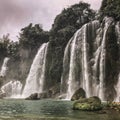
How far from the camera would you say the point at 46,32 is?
314 feet

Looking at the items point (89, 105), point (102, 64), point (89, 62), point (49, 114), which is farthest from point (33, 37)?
point (49, 114)

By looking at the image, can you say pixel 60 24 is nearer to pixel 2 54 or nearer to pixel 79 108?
pixel 2 54

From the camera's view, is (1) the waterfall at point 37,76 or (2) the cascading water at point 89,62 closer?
(2) the cascading water at point 89,62

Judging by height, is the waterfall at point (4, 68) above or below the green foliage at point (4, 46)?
below

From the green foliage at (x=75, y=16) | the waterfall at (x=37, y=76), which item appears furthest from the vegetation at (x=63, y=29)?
the waterfall at (x=37, y=76)

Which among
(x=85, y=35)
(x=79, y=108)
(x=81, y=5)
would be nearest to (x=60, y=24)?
(x=81, y=5)

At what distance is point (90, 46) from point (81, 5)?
93.4 feet

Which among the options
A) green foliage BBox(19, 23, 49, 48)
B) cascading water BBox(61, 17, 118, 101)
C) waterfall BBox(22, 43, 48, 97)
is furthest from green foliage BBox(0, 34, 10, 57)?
cascading water BBox(61, 17, 118, 101)

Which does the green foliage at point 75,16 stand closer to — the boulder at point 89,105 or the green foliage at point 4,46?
the green foliage at point 4,46

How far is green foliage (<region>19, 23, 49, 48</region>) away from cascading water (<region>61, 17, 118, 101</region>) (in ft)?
81.7

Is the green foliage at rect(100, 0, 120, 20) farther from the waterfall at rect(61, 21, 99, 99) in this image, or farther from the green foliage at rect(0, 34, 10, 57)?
the green foliage at rect(0, 34, 10, 57)

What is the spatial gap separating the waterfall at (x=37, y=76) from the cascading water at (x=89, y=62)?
460 inches

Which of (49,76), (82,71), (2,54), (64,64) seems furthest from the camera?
(2,54)

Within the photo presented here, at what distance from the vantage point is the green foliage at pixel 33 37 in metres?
94.7
